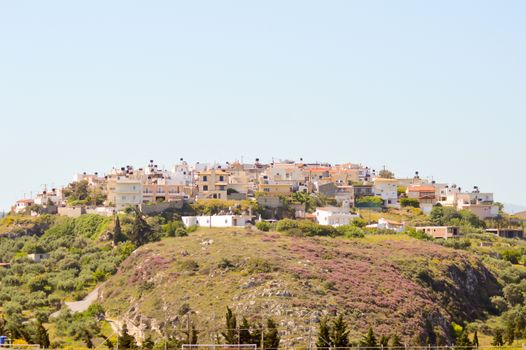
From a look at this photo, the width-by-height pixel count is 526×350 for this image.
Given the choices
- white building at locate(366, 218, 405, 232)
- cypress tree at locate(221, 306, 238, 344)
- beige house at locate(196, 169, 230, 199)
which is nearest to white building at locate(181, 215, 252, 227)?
beige house at locate(196, 169, 230, 199)

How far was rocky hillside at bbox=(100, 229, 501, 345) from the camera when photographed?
71375 millimetres

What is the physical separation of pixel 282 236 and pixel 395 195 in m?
28.4

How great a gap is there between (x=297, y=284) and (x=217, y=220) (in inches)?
850

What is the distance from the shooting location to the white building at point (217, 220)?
96062 mm

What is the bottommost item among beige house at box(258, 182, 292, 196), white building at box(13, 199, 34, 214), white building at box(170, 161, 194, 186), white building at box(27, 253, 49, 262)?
white building at box(27, 253, 49, 262)

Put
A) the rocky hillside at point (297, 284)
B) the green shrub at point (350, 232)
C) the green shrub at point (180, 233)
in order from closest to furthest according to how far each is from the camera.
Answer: the rocky hillside at point (297, 284)
the green shrub at point (180, 233)
the green shrub at point (350, 232)

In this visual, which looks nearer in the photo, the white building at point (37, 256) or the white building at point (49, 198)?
the white building at point (37, 256)

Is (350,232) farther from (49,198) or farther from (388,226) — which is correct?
(49,198)

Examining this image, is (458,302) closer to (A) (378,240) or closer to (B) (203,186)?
(A) (378,240)

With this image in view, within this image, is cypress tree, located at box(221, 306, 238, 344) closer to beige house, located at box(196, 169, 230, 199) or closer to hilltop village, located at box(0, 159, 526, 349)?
hilltop village, located at box(0, 159, 526, 349)

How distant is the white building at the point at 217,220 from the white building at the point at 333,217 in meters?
7.11

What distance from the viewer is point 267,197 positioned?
348 ft

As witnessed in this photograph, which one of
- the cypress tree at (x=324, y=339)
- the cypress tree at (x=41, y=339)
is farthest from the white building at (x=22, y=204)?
the cypress tree at (x=324, y=339)

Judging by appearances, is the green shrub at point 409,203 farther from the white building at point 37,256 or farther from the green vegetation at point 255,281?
the white building at point 37,256
